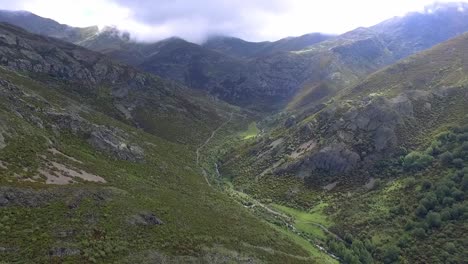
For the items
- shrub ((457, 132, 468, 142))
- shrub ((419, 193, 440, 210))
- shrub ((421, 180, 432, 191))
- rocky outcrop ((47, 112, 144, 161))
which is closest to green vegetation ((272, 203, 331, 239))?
shrub ((419, 193, 440, 210))

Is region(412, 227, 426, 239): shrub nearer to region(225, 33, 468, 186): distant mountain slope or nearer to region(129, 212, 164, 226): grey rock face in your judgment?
region(225, 33, 468, 186): distant mountain slope

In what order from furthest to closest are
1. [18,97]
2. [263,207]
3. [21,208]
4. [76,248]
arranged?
[263,207], [18,97], [21,208], [76,248]

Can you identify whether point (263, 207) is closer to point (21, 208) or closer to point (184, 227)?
point (184, 227)

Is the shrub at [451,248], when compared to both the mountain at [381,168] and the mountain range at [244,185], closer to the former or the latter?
the mountain range at [244,185]

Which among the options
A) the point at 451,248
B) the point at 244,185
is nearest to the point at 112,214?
the point at 244,185

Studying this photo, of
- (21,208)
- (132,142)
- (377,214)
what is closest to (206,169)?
(132,142)

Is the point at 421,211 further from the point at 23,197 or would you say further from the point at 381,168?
the point at 23,197

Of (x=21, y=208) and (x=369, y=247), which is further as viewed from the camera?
(x=369, y=247)
